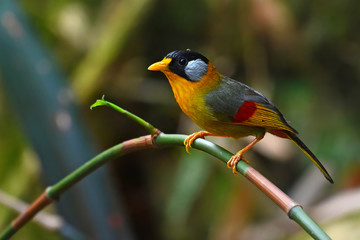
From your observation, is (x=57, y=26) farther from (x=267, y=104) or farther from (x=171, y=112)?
(x=267, y=104)

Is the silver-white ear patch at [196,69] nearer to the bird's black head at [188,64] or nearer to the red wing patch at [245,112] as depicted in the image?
the bird's black head at [188,64]

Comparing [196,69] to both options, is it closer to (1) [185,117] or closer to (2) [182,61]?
(2) [182,61]

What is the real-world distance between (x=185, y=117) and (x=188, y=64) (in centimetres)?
214

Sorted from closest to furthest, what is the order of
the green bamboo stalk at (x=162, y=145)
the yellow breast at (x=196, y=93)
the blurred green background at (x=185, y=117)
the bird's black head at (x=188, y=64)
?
the green bamboo stalk at (x=162, y=145), the bird's black head at (x=188, y=64), the yellow breast at (x=196, y=93), the blurred green background at (x=185, y=117)

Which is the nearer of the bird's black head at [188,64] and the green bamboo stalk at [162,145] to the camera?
the green bamboo stalk at [162,145]

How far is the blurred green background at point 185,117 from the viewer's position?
10.7 ft

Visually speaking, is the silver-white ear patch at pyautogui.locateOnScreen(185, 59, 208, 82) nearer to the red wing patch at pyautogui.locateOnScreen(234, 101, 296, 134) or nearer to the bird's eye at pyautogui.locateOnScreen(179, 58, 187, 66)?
the bird's eye at pyautogui.locateOnScreen(179, 58, 187, 66)

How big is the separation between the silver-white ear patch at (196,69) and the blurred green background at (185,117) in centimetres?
150

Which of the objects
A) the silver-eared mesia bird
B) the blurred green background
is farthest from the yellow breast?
the blurred green background

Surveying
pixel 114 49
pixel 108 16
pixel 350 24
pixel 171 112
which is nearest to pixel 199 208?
pixel 171 112

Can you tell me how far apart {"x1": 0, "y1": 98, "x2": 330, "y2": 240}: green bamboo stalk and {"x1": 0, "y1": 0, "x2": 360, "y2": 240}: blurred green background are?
1664mm

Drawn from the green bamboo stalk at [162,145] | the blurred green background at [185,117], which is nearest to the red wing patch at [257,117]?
the green bamboo stalk at [162,145]

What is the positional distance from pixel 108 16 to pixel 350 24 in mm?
1915

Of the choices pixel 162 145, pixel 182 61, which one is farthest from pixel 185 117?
pixel 162 145
